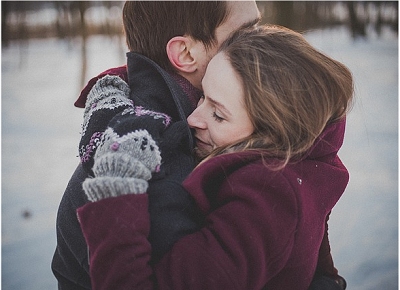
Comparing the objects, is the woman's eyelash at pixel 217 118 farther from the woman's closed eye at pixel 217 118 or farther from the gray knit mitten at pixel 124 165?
the gray knit mitten at pixel 124 165

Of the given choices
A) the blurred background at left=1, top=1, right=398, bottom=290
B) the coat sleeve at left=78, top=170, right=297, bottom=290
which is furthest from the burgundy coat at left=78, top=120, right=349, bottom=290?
the blurred background at left=1, top=1, right=398, bottom=290

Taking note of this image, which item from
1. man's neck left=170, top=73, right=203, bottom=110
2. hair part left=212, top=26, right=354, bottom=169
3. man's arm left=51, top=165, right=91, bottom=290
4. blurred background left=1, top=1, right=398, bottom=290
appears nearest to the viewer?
hair part left=212, top=26, right=354, bottom=169

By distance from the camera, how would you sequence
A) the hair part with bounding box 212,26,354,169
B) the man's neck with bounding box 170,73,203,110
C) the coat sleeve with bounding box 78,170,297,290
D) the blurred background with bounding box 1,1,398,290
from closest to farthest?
the coat sleeve with bounding box 78,170,297,290, the hair part with bounding box 212,26,354,169, the man's neck with bounding box 170,73,203,110, the blurred background with bounding box 1,1,398,290

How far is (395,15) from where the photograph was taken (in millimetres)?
8719

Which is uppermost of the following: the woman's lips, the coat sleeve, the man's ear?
the man's ear

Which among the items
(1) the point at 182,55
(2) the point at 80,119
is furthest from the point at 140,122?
(2) the point at 80,119

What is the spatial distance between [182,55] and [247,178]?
0.52 m

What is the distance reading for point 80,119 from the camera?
6.19 m

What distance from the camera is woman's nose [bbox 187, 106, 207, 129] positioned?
1253 mm

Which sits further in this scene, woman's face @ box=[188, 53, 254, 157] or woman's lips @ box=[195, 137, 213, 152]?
woman's lips @ box=[195, 137, 213, 152]

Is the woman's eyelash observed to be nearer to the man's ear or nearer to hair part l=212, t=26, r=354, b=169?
hair part l=212, t=26, r=354, b=169

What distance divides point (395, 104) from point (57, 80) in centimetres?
532

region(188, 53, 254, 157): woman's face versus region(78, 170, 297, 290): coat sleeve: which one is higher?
region(188, 53, 254, 157): woman's face

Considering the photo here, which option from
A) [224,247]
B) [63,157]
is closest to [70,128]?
[63,157]
